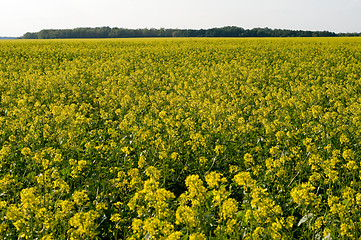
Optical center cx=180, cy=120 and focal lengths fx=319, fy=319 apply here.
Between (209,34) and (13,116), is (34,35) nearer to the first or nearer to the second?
(209,34)

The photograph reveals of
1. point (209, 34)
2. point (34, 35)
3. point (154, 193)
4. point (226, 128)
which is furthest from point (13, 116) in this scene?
point (34, 35)

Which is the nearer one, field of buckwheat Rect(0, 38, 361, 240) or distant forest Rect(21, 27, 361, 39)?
field of buckwheat Rect(0, 38, 361, 240)

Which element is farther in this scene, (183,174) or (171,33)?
(171,33)

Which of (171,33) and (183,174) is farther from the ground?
(171,33)

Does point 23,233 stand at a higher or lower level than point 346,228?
lower

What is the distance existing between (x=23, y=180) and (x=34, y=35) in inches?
4328

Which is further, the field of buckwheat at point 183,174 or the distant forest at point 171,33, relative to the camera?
the distant forest at point 171,33

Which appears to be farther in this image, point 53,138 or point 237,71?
point 237,71

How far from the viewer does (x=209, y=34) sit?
8656 cm

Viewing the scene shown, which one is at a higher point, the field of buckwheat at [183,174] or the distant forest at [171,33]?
the distant forest at [171,33]

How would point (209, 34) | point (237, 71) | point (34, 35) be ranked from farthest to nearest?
point (34, 35) < point (209, 34) < point (237, 71)

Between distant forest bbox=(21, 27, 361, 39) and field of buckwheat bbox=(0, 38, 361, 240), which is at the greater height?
distant forest bbox=(21, 27, 361, 39)

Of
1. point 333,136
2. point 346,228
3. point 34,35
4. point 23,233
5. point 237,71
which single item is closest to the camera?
point 346,228

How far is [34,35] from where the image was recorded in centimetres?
10188
